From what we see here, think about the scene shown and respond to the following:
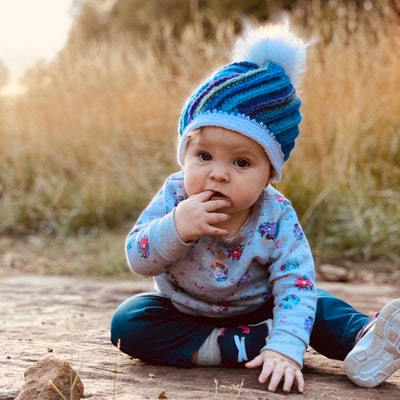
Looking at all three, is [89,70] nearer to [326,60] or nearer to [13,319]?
[326,60]

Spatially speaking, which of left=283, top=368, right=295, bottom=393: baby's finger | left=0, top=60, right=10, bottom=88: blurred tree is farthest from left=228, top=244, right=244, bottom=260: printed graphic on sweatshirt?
left=0, top=60, right=10, bottom=88: blurred tree

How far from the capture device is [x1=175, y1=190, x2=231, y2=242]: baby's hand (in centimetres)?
200

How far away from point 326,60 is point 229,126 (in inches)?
153

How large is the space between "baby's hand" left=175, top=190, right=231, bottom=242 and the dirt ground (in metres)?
0.40

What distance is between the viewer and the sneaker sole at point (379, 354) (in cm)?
197

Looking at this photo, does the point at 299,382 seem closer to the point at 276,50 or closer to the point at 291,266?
the point at 291,266

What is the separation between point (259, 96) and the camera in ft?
6.79

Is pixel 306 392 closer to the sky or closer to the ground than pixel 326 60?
closer to the ground

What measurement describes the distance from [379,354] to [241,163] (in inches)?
25.4

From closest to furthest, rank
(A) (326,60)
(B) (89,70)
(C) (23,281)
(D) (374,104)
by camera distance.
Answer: (C) (23,281), (D) (374,104), (A) (326,60), (B) (89,70)

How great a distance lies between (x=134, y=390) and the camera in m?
1.86

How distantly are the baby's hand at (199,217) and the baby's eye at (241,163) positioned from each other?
0.11 meters

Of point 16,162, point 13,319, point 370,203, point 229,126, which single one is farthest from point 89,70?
point 229,126

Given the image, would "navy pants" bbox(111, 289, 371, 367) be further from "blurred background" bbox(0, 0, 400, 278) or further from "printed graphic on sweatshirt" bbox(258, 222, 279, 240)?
"blurred background" bbox(0, 0, 400, 278)
